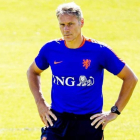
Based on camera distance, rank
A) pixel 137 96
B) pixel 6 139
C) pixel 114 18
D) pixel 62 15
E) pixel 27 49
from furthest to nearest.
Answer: pixel 114 18
pixel 27 49
pixel 137 96
pixel 6 139
pixel 62 15

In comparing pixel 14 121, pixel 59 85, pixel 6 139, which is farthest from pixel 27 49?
pixel 59 85

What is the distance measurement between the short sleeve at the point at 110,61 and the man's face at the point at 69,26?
0.36 m

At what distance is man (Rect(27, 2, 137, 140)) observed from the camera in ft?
21.3

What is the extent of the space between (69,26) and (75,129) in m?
1.15

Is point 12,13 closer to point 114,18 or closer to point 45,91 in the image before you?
point 114,18

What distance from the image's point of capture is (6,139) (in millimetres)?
10844

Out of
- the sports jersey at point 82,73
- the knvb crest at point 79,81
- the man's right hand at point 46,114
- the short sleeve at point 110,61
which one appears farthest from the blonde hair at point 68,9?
the man's right hand at point 46,114

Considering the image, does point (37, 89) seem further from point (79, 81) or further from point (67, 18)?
point (67, 18)

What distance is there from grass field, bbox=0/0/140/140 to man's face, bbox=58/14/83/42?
4731mm

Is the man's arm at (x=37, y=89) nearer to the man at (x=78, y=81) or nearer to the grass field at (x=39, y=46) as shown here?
the man at (x=78, y=81)

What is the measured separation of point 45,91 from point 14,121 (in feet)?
Answer: 9.37

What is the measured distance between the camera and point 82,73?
654 centimetres

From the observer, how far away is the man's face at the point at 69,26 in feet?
21.2

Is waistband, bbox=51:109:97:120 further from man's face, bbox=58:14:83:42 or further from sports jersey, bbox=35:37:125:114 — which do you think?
man's face, bbox=58:14:83:42
